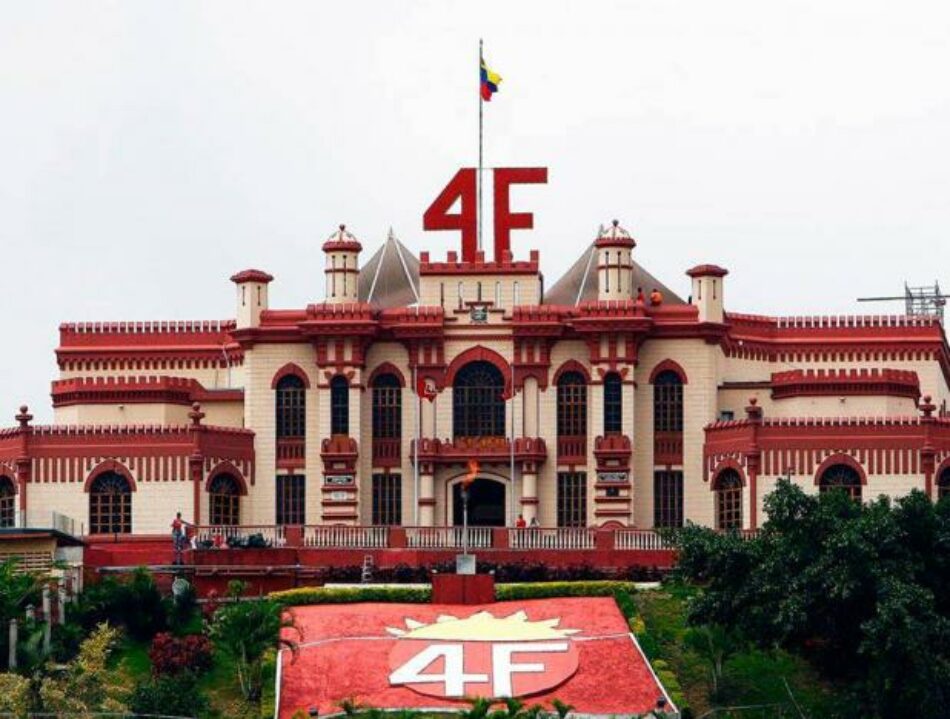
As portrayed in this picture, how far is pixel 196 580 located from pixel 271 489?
10.9m

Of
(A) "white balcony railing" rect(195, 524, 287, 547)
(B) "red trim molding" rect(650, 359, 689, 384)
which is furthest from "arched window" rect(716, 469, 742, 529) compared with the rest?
(A) "white balcony railing" rect(195, 524, 287, 547)

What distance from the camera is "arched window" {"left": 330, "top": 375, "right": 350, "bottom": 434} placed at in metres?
121

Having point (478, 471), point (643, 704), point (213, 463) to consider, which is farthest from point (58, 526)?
point (643, 704)

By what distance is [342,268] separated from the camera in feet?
401

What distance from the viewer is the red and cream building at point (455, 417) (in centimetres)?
11875

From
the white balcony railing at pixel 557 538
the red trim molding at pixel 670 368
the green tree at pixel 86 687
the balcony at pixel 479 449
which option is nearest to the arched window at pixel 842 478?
the red trim molding at pixel 670 368

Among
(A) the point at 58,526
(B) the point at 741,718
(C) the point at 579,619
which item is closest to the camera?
(B) the point at 741,718

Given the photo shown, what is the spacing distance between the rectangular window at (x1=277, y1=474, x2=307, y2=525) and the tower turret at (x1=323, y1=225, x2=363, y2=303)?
276 inches

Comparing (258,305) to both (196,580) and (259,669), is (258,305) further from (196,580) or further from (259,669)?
(259,669)

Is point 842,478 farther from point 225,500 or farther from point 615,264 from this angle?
point 225,500

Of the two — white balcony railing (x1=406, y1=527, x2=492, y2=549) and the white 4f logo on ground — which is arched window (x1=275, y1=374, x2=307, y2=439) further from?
the white 4f logo on ground

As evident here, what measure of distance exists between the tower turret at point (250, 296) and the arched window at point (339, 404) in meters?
4.04

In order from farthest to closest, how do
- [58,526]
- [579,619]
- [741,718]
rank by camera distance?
[58,526], [579,619], [741,718]

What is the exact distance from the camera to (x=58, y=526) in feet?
381
